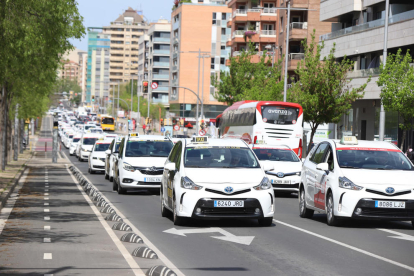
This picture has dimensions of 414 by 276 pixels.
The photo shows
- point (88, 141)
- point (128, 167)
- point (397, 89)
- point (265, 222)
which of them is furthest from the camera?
point (88, 141)

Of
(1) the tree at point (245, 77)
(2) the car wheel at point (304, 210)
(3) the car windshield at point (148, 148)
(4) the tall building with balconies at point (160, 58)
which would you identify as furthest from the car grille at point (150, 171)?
(4) the tall building with balconies at point (160, 58)

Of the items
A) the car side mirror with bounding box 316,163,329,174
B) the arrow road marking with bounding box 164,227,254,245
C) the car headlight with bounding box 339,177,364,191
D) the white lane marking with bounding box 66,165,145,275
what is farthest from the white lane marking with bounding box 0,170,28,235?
the car headlight with bounding box 339,177,364,191

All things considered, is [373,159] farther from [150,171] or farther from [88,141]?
[88,141]

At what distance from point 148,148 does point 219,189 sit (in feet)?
36.8

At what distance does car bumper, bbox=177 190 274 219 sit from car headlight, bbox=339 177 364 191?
149cm

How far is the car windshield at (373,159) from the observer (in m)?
14.8

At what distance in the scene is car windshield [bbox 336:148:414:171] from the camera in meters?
14.8

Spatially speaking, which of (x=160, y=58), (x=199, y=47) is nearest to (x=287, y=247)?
(x=199, y=47)

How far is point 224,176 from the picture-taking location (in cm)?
1374

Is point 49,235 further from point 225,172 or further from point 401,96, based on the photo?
point 401,96

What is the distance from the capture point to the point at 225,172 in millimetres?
13930

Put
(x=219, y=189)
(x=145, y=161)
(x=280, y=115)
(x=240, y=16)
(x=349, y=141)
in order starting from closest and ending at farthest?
(x=219, y=189) < (x=349, y=141) < (x=145, y=161) < (x=280, y=115) < (x=240, y=16)

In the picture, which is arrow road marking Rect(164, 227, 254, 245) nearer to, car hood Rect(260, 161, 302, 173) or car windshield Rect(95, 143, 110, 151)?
car hood Rect(260, 161, 302, 173)

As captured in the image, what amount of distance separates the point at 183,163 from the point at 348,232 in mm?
3223
